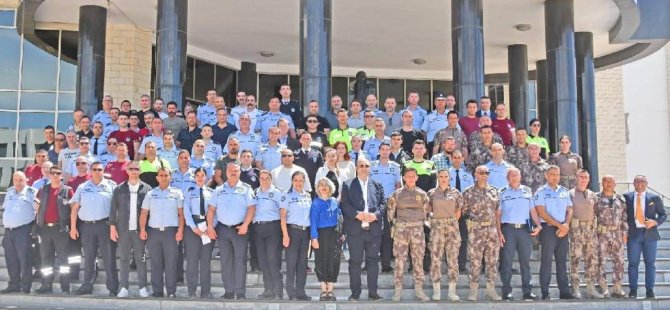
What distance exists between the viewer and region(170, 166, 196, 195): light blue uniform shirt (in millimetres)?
9430

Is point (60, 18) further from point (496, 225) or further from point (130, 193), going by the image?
point (496, 225)

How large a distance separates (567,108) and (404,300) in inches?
327

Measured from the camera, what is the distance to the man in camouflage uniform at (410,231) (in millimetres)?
8852

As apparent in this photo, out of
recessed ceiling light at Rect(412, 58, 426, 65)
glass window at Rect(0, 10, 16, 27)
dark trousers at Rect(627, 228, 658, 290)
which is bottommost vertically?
dark trousers at Rect(627, 228, 658, 290)

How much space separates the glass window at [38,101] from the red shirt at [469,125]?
1205 cm

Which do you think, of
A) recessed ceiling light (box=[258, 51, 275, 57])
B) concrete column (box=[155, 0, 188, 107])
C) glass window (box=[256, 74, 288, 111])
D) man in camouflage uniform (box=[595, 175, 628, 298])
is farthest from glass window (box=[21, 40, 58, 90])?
man in camouflage uniform (box=[595, 175, 628, 298])

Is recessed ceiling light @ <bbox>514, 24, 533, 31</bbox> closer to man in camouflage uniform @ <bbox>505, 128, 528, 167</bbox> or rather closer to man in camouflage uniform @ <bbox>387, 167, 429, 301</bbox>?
man in camouflage uniform @ <bbox>505, 128, 528, 167</bbox>

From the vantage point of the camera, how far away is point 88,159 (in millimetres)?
10344

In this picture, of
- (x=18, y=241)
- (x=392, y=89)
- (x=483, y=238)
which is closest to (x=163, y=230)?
(x=18, y=241)

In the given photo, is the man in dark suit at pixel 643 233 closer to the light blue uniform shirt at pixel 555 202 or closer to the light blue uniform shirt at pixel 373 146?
the light blue uniform shirt at pixel 555 202

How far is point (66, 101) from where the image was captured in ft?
61.7

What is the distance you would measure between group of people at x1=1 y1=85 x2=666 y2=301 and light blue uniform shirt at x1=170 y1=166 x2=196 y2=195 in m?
0.02

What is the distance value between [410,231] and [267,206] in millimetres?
1823

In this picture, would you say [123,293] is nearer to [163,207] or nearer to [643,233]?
[163,207]
